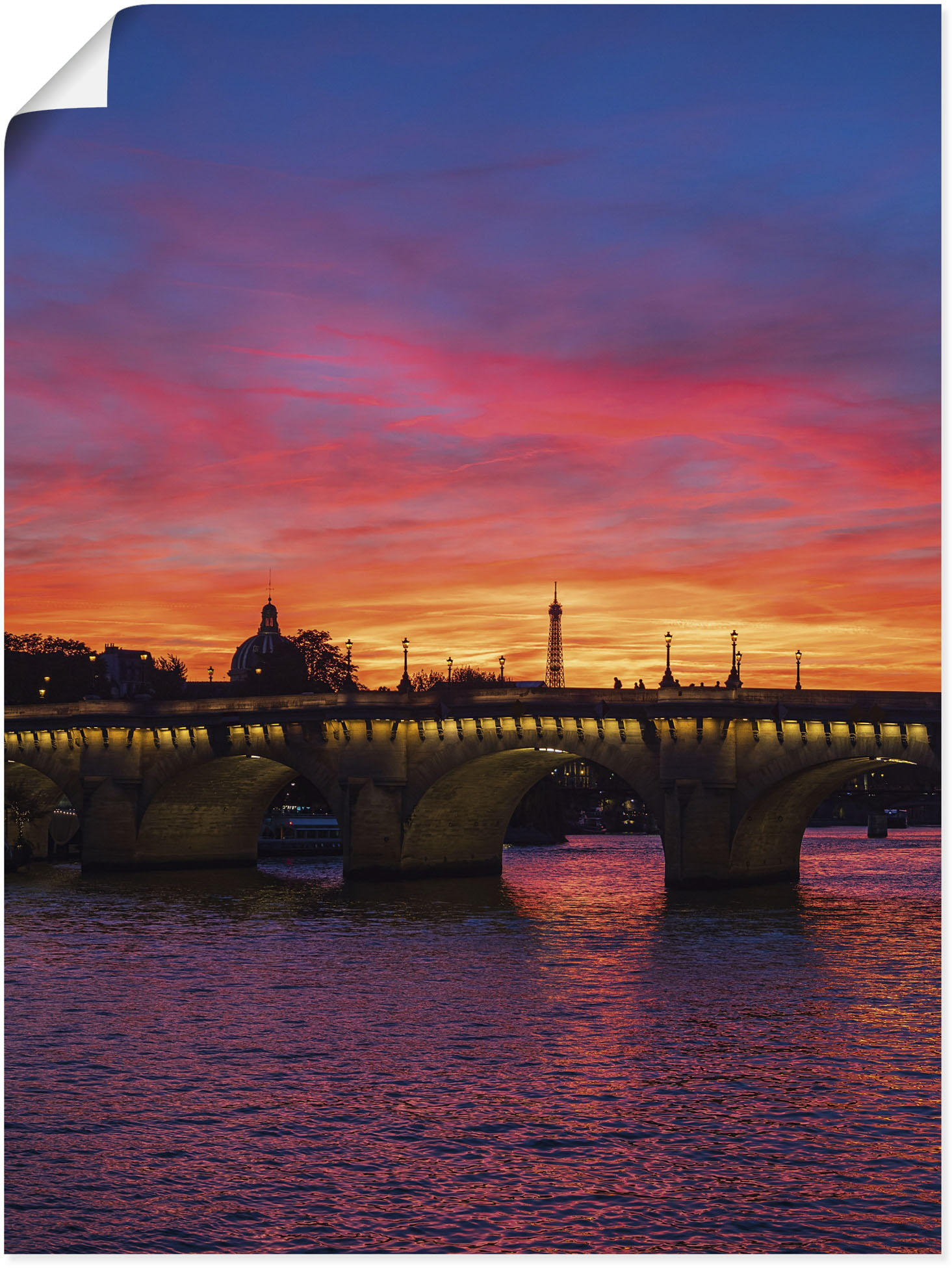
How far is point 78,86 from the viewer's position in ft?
34.9

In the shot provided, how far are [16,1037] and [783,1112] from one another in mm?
15986

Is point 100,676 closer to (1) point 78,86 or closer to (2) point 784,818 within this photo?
(2) point 784,818

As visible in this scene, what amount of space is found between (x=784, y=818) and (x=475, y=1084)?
4065cm

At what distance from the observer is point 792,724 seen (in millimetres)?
59812

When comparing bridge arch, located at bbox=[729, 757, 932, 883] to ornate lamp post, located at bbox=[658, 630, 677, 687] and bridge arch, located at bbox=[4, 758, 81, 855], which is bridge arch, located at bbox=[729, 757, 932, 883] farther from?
bridge arch, located at bbox=[4, 758, 81, 855]

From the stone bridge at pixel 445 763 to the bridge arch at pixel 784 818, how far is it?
0.37ft

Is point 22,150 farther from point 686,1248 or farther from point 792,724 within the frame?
point 792,724

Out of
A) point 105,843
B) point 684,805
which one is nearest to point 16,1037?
point 684,805

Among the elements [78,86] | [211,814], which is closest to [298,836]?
[211,814]

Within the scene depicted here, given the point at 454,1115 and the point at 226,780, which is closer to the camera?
the point at 454,1115

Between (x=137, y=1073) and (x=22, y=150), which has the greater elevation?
(x=22, y=150)

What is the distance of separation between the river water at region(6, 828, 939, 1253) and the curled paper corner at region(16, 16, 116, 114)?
40.9ft

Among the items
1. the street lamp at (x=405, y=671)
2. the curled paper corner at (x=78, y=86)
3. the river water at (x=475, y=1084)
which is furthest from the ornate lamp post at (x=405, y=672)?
the curled paper corner at (x=78, y=86)

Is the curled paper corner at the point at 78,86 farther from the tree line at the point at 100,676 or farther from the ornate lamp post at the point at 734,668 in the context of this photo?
the tree line at the point at 100,676
